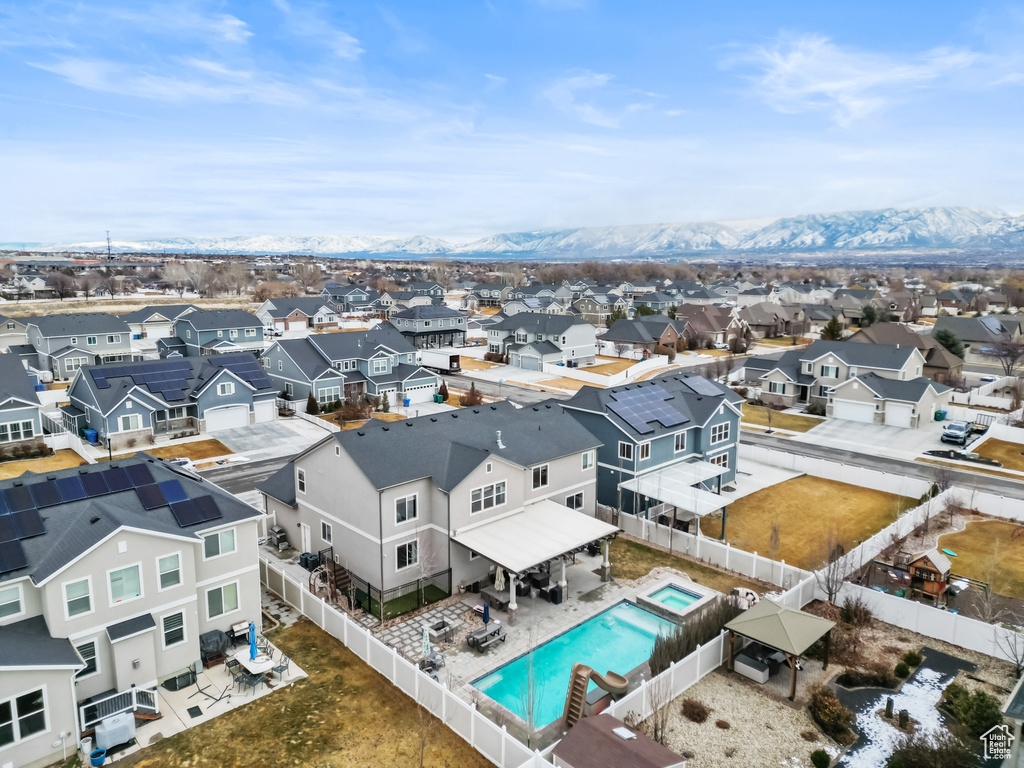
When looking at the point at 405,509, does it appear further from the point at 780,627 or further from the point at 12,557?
the point at 780,627

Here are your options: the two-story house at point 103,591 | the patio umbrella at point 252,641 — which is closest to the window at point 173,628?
the two-story house at point 103,591

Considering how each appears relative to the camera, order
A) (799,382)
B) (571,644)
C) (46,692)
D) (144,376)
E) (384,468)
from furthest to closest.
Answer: (799,382) → (144,376) → (384,468) → (571,644) → (46,692)

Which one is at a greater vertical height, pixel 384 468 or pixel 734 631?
pixel 384 468

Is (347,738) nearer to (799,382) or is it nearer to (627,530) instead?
(627,530)

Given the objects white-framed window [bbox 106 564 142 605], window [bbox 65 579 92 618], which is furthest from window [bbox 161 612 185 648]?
window [bbox 65 579 92 618]

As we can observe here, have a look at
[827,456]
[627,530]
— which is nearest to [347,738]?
[627,530]

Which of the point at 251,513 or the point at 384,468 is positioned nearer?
the point at 251,513
